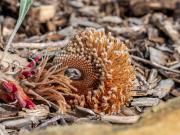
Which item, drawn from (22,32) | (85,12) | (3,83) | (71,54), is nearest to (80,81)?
(71,54)

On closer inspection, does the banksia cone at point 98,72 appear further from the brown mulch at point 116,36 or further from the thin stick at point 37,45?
the thin stick at point 37,45

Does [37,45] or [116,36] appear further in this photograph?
[116,36]

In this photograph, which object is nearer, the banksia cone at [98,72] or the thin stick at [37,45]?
the banksia cone at [98,72]

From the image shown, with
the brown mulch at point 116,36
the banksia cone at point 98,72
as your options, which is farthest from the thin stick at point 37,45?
the banksia cone at point 98,72

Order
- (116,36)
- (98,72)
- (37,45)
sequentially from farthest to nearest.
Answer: (116,36) < (37,45) < (98,72)

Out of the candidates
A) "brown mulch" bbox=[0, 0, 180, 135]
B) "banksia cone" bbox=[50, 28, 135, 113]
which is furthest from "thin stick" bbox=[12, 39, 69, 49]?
"banksia cone" bbox=[50, 28, 135, 113]

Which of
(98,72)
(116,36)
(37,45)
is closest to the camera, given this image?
(98,72)

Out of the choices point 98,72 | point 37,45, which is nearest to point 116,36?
point 37,45

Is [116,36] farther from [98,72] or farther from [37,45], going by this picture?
[98,72]

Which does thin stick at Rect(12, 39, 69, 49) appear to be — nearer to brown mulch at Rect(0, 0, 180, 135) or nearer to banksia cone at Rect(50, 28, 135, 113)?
brown mulch at Rect(0, 0, 180, 135)
